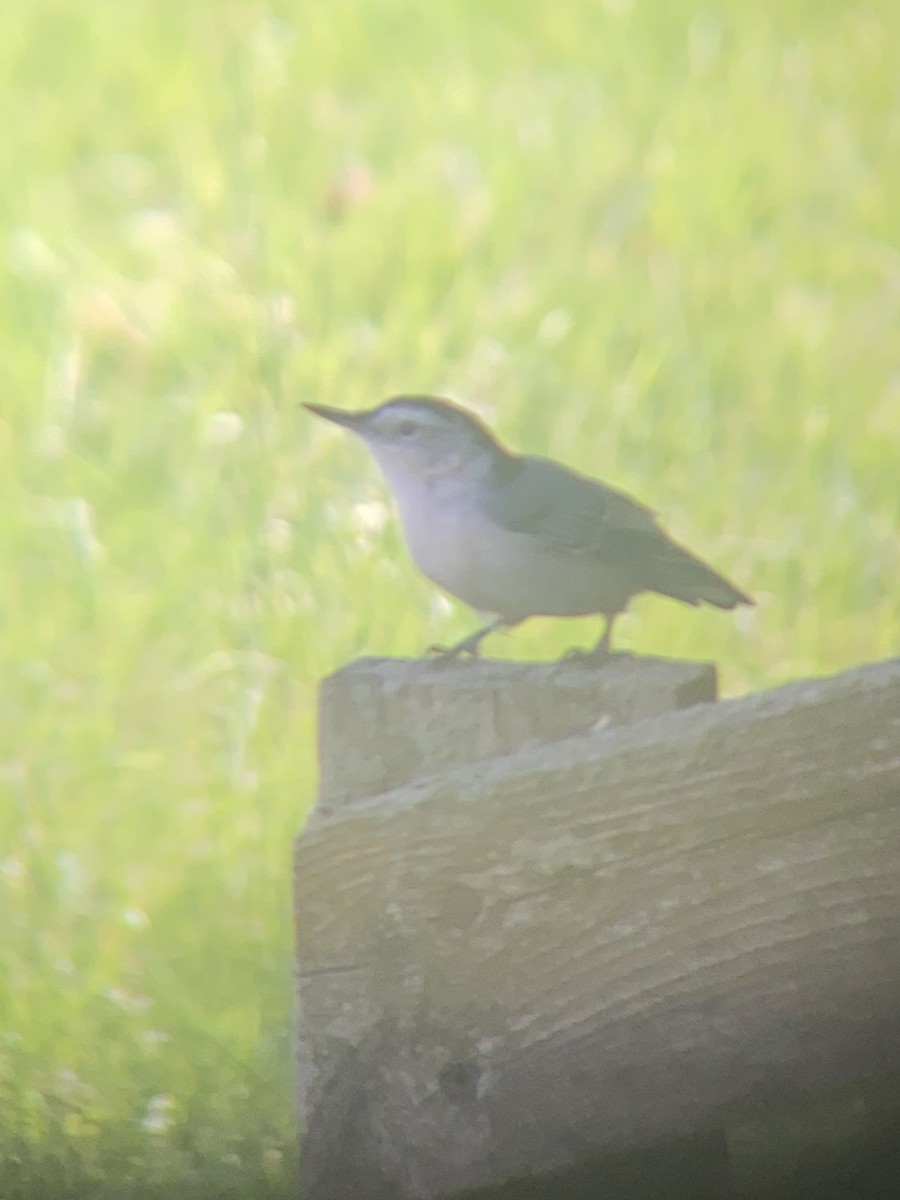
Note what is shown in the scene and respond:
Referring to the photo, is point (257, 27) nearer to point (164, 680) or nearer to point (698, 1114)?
point (164, 680)

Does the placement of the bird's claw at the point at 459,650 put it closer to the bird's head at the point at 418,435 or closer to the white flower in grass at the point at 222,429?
the bird's head at the point at 418,435

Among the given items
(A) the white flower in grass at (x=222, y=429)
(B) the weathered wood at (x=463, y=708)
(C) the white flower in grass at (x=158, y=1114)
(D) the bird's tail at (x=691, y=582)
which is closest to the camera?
(B) the weathered wood at (x=463, y=708)

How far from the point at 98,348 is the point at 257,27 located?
0.35 meters

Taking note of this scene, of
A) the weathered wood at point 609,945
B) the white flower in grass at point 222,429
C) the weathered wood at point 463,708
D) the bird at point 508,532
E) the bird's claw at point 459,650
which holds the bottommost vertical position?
the weathered wood at point 609,945

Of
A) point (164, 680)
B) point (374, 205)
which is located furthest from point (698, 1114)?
point (374, 205)

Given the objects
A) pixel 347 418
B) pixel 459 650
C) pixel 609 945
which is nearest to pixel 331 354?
pixel 347 418

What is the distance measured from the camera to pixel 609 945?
731 millimetres

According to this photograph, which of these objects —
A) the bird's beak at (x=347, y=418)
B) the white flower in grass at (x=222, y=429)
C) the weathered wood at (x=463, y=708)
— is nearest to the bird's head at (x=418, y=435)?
the bird's beak at (x=347, y=418)

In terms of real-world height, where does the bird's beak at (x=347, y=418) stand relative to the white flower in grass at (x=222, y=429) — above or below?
below

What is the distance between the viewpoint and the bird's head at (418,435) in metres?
1.36

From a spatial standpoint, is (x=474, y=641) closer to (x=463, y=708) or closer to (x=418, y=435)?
(x=418, y=435)

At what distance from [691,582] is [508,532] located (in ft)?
0.58

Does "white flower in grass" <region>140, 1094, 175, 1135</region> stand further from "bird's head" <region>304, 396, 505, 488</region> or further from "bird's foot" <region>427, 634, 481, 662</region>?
"bird's head" <region>304, 396, 505, 488</region>

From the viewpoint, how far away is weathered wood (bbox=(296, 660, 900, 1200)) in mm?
712
